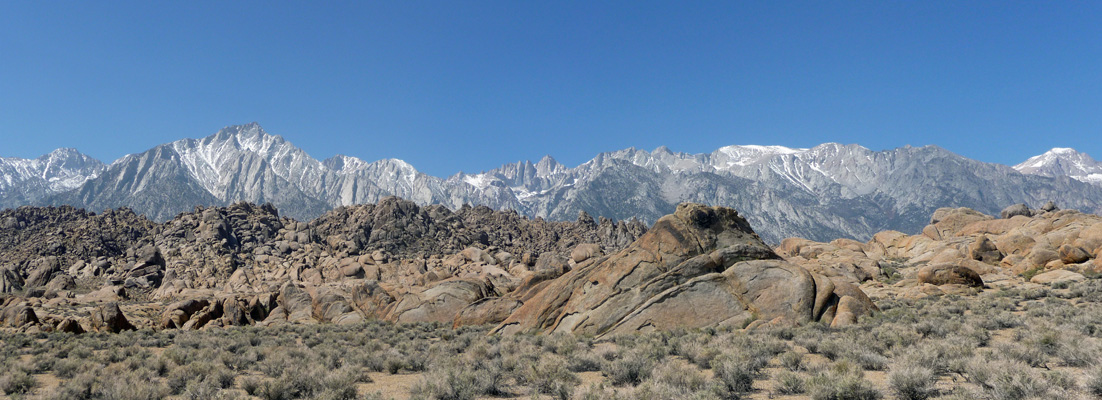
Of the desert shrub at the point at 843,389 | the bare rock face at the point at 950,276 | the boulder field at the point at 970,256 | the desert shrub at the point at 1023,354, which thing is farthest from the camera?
the boulder field at the point at 970,256

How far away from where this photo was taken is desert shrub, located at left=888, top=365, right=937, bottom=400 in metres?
10.1

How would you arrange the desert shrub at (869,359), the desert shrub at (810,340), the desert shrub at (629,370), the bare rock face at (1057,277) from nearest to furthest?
the desert shrub at (629,370) → the desert shrub at (869,359) → the desert shrub at (810,340) → the bare rock face at (1057,277)

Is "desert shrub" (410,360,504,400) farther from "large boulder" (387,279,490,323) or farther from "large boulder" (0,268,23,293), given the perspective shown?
"large boulder" (0,268,23,293)

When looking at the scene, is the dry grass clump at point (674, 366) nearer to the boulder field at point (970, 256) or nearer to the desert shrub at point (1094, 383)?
the desert shrub at point (1094, 383)

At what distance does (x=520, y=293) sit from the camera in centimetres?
3750

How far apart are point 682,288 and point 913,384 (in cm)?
1372

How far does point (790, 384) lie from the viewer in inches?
444

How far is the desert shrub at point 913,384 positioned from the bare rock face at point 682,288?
11516mm

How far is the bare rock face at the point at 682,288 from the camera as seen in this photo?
22562 mm

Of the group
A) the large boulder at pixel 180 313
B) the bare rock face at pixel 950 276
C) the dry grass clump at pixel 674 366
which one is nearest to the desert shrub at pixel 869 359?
the dry grass clump at pixel 674 366

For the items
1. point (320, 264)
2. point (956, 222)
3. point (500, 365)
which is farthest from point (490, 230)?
point (500, 365)

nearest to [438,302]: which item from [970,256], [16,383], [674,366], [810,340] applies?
[16,383]

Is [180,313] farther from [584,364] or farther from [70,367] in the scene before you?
A: [584,364]

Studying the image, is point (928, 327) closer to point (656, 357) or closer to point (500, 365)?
point (656, 357)
